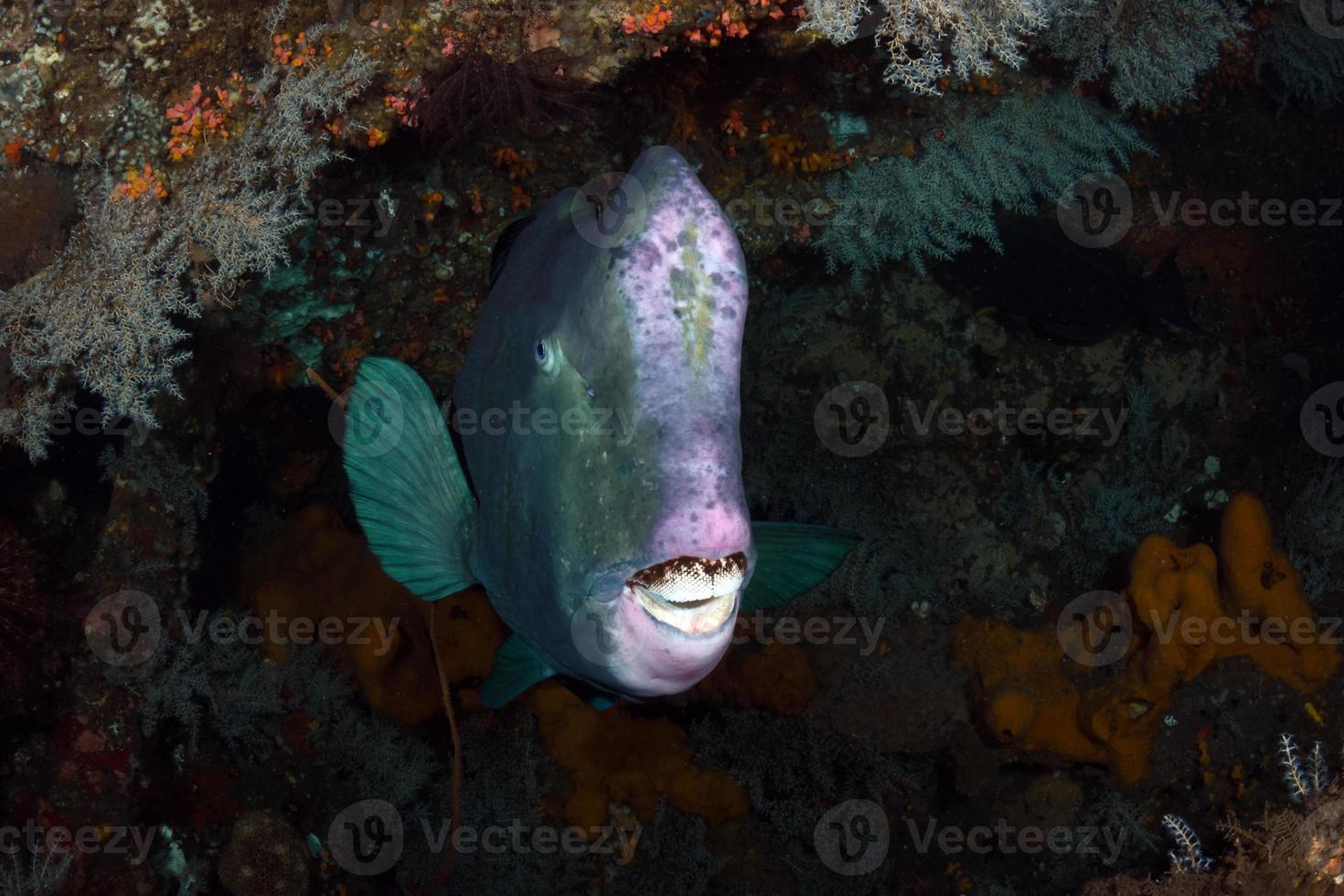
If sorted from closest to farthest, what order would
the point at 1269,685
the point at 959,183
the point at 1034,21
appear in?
the point at 1034,21, the point at 959,183, the point at 1269,685

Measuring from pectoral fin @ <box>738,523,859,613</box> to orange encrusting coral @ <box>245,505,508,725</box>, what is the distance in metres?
2.17

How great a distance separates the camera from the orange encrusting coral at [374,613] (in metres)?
4.41

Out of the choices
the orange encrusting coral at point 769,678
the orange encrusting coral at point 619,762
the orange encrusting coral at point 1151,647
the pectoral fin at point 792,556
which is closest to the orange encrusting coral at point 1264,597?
the orange encrusting coral at point 1151,647

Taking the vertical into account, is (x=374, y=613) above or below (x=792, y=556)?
above

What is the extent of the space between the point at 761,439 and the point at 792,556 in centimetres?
215

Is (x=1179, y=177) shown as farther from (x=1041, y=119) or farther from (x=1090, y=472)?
(x=1090, y=472)

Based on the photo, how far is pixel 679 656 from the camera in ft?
5.60

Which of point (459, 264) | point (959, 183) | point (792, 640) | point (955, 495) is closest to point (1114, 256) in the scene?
point (959, 183)

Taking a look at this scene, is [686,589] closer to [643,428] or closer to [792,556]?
[643,428]

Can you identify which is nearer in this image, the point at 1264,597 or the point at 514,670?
the point at 514,670

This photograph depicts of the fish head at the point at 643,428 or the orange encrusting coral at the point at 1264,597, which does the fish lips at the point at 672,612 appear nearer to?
the fish head at the point at 643,428

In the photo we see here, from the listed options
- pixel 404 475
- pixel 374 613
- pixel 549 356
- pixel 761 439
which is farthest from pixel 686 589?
pixel 374 613

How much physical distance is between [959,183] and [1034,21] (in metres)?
1.18

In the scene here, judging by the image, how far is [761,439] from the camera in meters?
4.83
